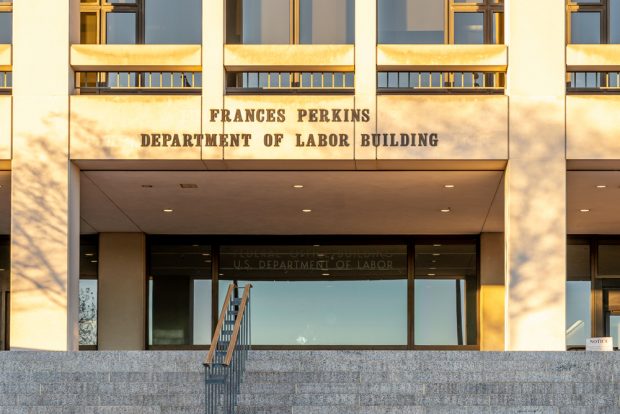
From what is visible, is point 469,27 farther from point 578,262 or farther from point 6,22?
point 578,262

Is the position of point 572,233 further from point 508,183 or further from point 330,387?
point 330,387

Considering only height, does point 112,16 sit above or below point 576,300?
above

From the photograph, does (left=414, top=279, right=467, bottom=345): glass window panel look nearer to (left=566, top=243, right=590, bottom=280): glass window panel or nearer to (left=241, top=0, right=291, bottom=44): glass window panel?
(left=566, top=243, right=590, bottom=280): glass window panel

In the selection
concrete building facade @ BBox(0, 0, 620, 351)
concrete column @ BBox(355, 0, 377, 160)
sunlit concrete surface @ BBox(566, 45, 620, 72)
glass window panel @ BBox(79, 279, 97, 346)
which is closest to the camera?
concrete building facade @ BBox(0, 0, 620, 351)

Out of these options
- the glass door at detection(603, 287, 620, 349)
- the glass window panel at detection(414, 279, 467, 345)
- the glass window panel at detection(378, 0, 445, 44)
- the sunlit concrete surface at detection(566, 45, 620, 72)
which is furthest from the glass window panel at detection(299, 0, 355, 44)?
the glass door at detection(603, 287, 620, 349)

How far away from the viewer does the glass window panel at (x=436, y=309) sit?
23.7 meters

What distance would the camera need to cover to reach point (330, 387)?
12.5m

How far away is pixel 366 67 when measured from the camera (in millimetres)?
16531

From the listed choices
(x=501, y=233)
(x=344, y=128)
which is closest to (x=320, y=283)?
(x=501, y=233)

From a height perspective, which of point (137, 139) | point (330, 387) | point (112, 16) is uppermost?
point (112, 16)

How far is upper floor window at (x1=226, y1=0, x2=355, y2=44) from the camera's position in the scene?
1745cm

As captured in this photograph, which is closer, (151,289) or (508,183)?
(508,183)

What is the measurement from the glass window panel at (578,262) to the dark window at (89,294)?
9339 millimetres

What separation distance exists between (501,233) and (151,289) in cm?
696
